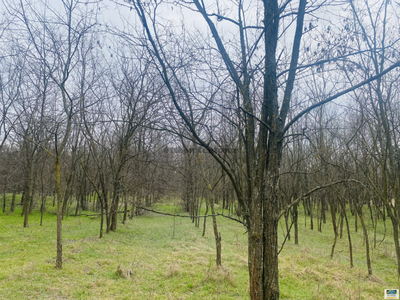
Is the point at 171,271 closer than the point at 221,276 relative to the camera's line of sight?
No

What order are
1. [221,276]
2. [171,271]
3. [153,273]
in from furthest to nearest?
[153,273], [171,271], [221,276]

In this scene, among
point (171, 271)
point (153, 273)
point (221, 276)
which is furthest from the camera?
point (153, 273)

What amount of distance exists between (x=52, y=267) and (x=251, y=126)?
6.79m

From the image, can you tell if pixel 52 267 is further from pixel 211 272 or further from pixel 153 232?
pixel 153 232

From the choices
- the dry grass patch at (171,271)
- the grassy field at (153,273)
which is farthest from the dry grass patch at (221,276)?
the dry grass patch at (171,271)

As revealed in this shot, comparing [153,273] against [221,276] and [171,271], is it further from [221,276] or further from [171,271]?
[221,276]

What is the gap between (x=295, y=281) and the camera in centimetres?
659

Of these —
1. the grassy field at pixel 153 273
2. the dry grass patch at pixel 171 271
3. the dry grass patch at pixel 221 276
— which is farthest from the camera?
the dry grass patch at pixel 171 271

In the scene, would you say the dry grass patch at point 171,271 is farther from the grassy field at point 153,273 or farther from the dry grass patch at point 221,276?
the dry grass patch at point 221,276

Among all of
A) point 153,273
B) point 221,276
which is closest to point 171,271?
point 153,273

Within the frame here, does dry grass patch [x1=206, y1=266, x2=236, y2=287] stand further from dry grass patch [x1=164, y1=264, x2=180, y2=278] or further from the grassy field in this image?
dry grass patch [x1=164, y1=264, x2=180, y2=278]

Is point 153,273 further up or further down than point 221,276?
further down

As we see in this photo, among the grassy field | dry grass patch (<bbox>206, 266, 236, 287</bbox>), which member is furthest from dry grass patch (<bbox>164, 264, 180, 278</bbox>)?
dry grass patch (<bbox>206, 266, 236, 287</bbox>)

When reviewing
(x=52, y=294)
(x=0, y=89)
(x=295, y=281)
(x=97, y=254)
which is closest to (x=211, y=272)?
(x=295, y=281)
